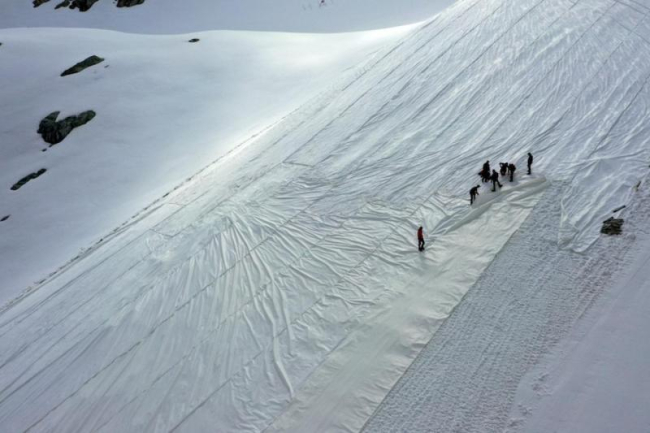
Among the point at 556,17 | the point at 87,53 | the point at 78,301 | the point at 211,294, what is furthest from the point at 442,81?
the point at 87,53

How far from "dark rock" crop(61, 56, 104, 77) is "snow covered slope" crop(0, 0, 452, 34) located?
53.7 feet

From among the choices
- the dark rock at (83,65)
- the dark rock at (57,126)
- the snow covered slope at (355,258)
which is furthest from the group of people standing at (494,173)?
the dark rock at (83,65)

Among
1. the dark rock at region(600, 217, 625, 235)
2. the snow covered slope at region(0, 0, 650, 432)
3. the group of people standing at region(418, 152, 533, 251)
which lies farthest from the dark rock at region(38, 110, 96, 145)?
the dark rock at region(600, 217, 625, 235)

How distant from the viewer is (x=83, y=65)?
1217 inches

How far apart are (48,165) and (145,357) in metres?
19.3

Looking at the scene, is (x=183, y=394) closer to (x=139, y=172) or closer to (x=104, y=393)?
(x=104, y=393)

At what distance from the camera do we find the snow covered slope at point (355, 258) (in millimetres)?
8406

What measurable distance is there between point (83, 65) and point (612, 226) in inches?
1295

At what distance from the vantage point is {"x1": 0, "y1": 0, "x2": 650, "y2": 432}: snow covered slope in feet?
27.6

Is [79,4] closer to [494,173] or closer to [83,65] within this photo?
[83,65]

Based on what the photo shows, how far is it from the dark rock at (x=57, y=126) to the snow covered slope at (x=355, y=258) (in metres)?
11.8

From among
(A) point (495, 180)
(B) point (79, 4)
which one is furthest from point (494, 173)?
(B) point (79, 4)

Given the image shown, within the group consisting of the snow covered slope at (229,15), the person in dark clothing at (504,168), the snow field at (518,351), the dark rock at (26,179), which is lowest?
the dark rock at (26,179)

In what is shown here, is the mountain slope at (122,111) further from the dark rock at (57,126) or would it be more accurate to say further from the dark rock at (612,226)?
the dark rock at (612,226)
